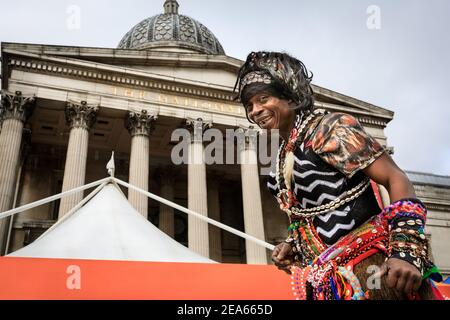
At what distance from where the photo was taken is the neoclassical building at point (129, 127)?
61.6 feet

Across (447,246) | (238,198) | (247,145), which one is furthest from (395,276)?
(447,246)

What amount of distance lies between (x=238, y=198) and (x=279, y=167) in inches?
1055

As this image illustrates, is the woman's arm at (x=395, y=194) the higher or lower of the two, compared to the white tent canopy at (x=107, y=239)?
lower

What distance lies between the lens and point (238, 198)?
29.1 m

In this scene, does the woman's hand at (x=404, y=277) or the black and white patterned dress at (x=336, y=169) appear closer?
the woman's hand at (x=404, y=277)

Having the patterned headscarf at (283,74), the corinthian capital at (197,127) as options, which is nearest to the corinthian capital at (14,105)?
the corinthian capital at (197,127)

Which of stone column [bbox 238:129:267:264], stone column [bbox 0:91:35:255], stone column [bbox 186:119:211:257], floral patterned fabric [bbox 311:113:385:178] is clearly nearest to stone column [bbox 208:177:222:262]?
stone column [bbox 238:129:267:264]

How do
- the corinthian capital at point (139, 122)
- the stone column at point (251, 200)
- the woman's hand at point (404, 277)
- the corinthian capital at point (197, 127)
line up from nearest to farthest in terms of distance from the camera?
the woman's hand at point (404, 277) → the stone column at point (251, 200) → the corinthian capital at point (139, 122) → the corinthian capital at point (197, 127)

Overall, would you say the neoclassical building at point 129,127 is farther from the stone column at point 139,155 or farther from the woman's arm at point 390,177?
the woman's arm at point 390,177

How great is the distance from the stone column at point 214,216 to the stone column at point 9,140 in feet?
38.7

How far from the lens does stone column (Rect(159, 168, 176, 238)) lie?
2395 centimetres

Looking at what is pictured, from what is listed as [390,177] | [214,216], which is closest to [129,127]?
[214,216]

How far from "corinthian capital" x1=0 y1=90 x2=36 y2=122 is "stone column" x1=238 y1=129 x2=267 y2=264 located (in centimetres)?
1098
